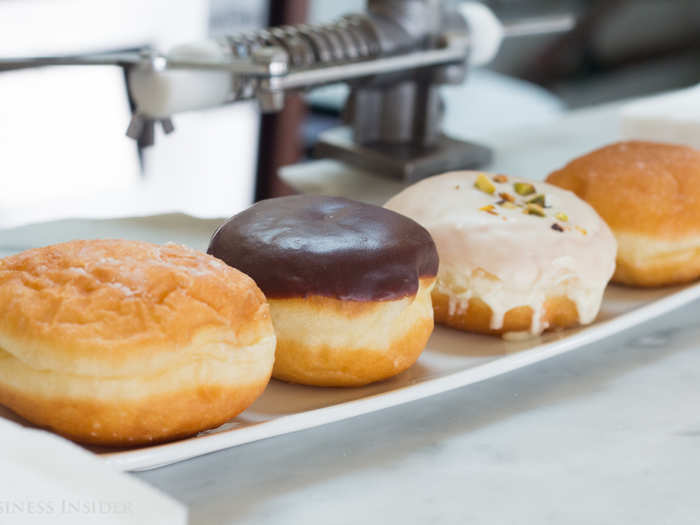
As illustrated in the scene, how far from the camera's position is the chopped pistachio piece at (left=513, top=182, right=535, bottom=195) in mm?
898

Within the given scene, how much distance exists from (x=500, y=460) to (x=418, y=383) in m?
0.09

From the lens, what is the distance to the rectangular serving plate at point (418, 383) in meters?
0.60

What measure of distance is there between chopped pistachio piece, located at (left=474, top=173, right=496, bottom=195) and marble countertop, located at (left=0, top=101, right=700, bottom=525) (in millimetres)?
176

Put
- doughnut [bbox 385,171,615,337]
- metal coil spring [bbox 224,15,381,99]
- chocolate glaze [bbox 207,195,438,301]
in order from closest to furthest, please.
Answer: chocolate glaze [bbox 207,195,438,301] < doughnut [bbox 385,171,615,337] < metal coil spring [bbox 224,15,381,99]

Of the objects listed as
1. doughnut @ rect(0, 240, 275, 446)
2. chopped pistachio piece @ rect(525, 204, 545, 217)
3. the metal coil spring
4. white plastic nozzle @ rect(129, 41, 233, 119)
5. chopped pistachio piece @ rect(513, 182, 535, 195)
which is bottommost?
doughnut @ rect(0, 240, 275, 446)

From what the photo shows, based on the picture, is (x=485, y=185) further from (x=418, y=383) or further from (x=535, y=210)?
(x=418, y=383)

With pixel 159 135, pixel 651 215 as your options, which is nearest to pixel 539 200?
pixel 651 215

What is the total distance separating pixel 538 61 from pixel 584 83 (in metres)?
0.21

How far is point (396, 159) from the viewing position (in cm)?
133

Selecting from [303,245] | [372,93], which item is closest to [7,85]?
[372,93]

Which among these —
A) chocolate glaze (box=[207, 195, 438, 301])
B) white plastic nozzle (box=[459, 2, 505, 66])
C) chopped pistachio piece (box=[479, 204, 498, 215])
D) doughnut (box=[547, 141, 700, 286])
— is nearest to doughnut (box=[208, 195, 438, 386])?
chocolate glaze (box=[207, 195, 438, 301])

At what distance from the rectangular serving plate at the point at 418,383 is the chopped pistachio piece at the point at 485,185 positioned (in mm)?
149

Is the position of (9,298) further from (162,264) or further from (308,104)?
(308,104)

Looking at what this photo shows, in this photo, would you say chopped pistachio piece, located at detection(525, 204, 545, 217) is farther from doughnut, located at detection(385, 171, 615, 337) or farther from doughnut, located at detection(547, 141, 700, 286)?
doughnut, located at detection(547, 141, 700, 286)
